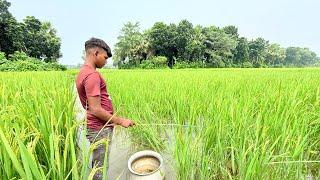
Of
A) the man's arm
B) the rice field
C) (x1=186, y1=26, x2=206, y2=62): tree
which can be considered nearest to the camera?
the rice field

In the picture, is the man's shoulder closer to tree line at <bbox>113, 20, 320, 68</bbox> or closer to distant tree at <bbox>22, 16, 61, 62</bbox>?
tree line at <bbox>113, 20, 320, 68</bbox>

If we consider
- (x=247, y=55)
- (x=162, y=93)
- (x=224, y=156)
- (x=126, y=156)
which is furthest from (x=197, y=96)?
(x=247, y=55)

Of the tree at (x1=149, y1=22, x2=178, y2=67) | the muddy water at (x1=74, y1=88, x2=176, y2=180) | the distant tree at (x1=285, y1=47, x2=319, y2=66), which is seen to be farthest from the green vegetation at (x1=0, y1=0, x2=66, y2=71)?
the distant tree at (x1=285, y1=47, x2=319, y2=66)

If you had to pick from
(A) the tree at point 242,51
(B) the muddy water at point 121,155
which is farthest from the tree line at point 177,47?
(B) the muddy water at point 121,155

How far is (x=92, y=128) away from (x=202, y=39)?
149 feet

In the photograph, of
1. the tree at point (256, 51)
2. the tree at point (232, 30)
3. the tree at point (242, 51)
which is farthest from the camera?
the tree at point (256, 51)

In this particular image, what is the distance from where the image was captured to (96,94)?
7.45 feet

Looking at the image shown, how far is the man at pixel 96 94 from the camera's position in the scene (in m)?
2.29

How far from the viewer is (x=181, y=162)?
77.9 inches

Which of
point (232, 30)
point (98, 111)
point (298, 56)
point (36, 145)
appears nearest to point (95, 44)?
point (98, 111)

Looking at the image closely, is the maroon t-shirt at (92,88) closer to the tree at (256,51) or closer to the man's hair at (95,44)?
the man's hair at (95,44)

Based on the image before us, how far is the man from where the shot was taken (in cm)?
229

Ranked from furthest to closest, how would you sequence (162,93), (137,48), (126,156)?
(137,48) → (162,93) → (126,156)

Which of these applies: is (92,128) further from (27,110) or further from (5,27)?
(5,27)
